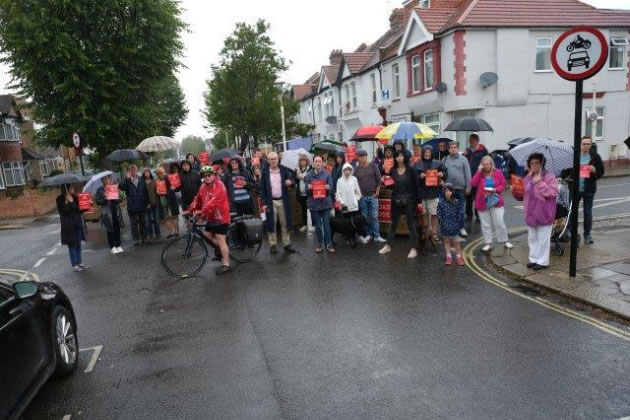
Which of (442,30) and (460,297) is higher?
(442,30)

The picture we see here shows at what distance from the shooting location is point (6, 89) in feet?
66.9

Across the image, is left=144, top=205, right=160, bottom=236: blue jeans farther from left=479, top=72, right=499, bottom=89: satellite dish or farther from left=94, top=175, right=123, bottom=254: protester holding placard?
left=479, top=72, right=499, bottom=89: satellite dish

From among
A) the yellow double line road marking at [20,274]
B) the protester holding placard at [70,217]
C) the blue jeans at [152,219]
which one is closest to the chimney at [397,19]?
A: the blue jeans at [152,219]

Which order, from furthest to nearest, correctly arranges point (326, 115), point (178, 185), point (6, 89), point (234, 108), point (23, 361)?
point (326, 115) < point (234, 108) < point (6, 89) < point (178, 185) < point (23, 361)

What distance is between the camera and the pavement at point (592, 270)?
5809 millimetres

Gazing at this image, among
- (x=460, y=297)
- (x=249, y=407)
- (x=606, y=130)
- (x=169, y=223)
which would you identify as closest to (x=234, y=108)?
(x=169, y=223)

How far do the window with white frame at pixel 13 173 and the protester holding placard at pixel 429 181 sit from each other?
1254 inches

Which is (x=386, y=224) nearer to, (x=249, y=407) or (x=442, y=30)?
(x=249, y=407)

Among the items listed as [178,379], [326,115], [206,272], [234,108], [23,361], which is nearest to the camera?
[23,361]

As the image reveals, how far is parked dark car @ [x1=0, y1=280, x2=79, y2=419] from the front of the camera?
3.46 m

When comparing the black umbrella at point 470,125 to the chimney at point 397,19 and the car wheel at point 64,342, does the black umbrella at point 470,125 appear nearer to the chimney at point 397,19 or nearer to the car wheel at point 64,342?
the car wheel at point 64,342

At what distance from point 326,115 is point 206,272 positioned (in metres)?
31.4

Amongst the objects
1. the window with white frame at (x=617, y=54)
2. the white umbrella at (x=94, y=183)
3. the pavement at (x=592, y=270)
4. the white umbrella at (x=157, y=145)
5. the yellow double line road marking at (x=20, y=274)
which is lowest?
the yellow double line road marking at (x=20, y=274)

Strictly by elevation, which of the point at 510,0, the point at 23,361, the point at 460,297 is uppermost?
the point at 510,0
